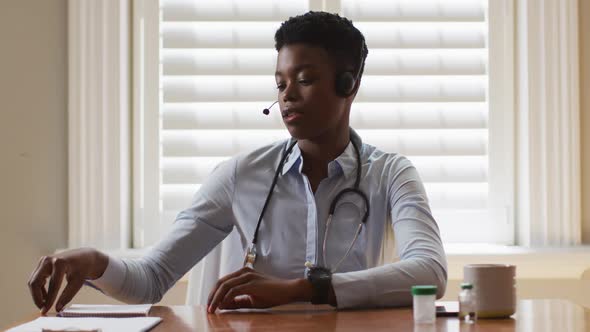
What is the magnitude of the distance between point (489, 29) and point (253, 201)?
1.31 m

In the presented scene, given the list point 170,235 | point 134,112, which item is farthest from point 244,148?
point 170,235

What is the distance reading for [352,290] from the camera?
1.77 meters

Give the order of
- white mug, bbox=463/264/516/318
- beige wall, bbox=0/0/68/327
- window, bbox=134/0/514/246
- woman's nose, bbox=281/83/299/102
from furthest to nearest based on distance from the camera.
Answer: window, bbox=134/0/514/246 → beige wall, bbox=0/0/68/327 → woman's nose, bbox=281/83/299/102 → white mug, bbox=463/264/516/318

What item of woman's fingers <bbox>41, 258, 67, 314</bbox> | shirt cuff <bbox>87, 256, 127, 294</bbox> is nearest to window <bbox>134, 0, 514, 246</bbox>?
shirt cuff <bbox>87, 256, 127, 294</bbox>

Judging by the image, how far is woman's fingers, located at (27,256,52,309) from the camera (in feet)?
5.59

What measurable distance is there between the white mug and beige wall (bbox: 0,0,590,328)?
151cm

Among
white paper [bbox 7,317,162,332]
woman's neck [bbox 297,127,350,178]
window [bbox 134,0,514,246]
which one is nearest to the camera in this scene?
white paper [bbox 7,317,162,332]

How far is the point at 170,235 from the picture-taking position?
7.02 ft

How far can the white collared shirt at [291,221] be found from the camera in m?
2.01

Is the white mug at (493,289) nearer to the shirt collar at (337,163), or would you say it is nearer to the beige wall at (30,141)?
the shirt collar at (337,163)

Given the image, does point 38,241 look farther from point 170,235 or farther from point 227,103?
point 170,235

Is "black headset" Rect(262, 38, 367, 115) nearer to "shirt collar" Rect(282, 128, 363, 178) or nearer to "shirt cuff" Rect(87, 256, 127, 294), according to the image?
"shirt collar" Rect(282, 128, 363, 178)

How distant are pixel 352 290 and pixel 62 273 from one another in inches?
22.5

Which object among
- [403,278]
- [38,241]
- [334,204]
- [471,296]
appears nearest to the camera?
[471,296]
